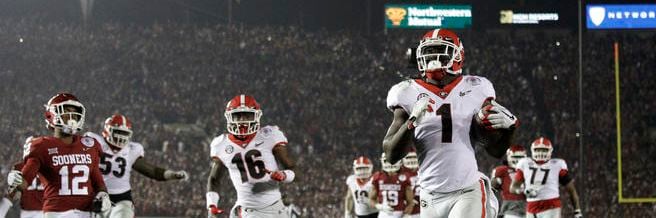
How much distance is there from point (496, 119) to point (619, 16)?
16226 millimetres

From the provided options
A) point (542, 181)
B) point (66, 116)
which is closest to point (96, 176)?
point (66, 116)

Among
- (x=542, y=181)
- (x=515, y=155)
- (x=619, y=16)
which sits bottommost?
(x=542, y=181)

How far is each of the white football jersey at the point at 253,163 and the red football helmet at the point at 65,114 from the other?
1.04 metres

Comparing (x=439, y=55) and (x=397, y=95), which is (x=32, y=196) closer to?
(x=397, y=95)

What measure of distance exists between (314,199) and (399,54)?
4.96m

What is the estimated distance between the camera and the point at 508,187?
9133mm

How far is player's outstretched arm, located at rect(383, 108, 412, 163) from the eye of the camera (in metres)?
3.33

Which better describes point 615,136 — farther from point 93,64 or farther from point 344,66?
point 93,64

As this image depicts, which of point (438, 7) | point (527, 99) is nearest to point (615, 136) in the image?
point (527, 99)

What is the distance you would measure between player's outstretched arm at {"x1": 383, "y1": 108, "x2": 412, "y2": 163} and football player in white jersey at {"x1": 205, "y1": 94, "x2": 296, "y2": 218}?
185 centimetres

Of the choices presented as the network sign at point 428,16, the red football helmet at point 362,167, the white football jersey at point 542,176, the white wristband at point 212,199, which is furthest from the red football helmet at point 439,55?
the network sign at point 428,16

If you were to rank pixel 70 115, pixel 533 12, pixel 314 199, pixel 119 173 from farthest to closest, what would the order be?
pixel 533 12
pixel 314 199
pixel 119 173
pixel 70 115

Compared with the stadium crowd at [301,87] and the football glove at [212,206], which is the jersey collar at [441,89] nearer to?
the football glove at [212,206]

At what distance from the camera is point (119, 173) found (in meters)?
6.82
